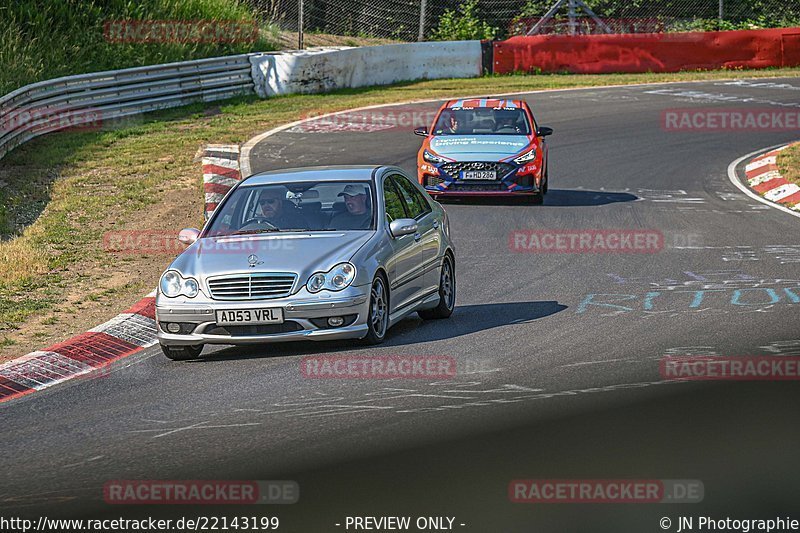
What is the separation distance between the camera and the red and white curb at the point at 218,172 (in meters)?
17.5

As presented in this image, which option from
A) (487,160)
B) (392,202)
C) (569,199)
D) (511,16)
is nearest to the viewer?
(392,202)

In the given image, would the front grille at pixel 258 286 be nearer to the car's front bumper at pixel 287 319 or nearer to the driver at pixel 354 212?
the car's front bumper at pixel 287 319

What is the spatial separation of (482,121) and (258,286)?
10.4 m

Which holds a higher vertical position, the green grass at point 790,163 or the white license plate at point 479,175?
the white license plate at point 479,175

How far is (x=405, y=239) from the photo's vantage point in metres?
10.7

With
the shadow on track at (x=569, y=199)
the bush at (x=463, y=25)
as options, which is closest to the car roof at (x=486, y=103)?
the shadow on track at (x=569, y=199)

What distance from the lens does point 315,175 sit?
35.8ft

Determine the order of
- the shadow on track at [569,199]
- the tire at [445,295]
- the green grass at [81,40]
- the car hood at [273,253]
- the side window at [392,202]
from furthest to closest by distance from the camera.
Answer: the green grass at [81,40] → the shadow on track at [569,199] → the tire at [445,295] → the side window at [392,202] → the car hood at [273,253]

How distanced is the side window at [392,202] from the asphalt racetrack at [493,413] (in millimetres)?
965

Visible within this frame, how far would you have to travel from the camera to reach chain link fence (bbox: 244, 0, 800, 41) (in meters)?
36.0

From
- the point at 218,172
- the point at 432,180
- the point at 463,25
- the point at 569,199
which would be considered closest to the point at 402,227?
the point at 432,180

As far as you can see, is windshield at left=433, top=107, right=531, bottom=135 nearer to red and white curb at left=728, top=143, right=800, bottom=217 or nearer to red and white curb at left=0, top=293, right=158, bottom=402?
red and white curb at left=728, top=143, right=800, bottom=217

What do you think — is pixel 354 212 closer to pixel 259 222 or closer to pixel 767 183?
pixel 259 222

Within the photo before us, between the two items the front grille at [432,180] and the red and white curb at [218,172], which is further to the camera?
the front grille at [432,180]
